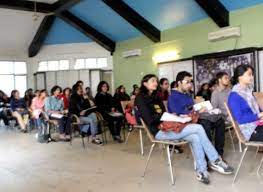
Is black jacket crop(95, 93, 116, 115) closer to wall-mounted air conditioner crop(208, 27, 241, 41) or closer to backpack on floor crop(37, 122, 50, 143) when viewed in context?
backpack on floor crop(37, 122, 50, 143)

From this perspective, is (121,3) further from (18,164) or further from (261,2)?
(18,164)

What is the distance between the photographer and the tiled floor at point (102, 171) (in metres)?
3.36

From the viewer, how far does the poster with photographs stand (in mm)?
7554

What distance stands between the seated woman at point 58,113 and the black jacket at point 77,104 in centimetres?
47

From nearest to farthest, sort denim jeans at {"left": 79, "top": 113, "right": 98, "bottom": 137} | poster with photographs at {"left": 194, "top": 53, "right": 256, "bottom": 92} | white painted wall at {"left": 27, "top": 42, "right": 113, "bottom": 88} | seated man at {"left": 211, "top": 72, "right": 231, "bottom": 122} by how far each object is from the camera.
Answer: seated man at {"left": 211, "top": 72, "right": 231, "bottom": 122} < denim jeans at {"left": 79, "top": 113, "right": 98, "bottom": 137} < poster with photographs at {"left": 194, "top": 53, "right": 256, "bottom": 92} < white painted wall at {"left": 27, "top": 42, "right": 113, "bottom": 88}

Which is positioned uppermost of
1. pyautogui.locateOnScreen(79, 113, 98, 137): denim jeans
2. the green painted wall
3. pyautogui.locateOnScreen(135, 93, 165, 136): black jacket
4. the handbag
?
the green painted wall

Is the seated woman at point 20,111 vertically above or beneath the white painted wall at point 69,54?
beneath

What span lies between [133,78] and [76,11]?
2827 millimetres

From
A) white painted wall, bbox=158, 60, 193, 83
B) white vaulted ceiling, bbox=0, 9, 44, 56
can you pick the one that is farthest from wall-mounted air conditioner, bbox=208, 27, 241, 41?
white vaulted ceiling, bbox=0, 9, 44, 56

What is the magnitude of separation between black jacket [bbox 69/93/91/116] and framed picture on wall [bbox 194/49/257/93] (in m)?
2.95

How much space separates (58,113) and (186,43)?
4.25 metres

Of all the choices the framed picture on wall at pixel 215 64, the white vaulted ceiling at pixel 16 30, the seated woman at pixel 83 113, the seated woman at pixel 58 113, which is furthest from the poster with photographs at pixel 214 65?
the white vaulted ceiling at pixel 16 30

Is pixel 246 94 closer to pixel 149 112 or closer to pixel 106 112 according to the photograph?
pixel 149 112

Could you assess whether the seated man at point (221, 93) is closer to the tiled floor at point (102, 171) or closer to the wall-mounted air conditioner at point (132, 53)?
the tiled floor at point (102, 171)
